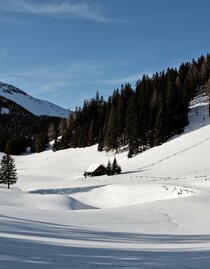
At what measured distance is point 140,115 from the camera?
99.8 m

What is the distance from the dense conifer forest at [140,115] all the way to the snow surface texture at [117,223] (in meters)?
19.4

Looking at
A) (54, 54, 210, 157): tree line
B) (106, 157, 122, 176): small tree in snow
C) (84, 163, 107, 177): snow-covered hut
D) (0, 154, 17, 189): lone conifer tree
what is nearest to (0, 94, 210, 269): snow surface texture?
(0, 154, 17, 189): lone conifer tree

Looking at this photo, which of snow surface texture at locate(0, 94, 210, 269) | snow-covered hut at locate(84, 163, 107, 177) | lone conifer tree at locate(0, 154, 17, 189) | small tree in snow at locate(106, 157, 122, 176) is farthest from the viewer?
snow-covered hut at locate(84, 163, 107, 177)

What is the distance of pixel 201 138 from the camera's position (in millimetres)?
83750

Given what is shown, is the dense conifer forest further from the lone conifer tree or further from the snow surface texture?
the lone conifer tree

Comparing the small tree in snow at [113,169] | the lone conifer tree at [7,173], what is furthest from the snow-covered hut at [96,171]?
the lone conifer tree at [7,173]

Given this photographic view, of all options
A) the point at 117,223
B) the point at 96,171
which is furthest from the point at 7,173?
the point at 117,223

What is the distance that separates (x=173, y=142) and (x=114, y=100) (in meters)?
43.0

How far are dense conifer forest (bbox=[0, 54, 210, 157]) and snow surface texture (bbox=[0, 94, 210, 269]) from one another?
63.5ft

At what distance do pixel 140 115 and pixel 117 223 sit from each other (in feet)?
249

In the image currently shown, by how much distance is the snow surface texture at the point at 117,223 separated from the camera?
12.3 meters

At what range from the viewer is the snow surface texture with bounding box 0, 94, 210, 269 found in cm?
1227

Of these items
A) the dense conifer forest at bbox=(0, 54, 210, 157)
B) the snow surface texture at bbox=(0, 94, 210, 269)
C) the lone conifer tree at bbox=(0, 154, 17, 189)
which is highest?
the dense conifer forest at bbox=(0, 54, 210, 157)

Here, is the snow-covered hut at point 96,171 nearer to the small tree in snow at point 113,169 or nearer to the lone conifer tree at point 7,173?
the small tree in snow at point 113,169
